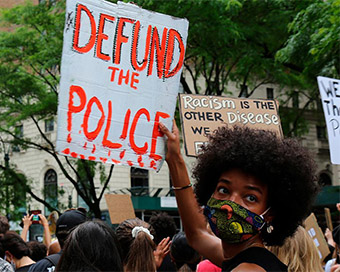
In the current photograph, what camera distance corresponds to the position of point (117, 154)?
337cm

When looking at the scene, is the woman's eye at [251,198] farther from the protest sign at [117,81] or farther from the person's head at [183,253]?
the person's head at [183,253]

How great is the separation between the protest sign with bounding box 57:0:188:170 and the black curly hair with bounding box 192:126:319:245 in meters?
0.68

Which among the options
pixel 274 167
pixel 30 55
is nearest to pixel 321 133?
pixel 30 55

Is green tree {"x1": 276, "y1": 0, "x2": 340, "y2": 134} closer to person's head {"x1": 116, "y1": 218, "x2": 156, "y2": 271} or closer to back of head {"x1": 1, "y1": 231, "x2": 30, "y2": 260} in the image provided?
back of head {"x1": 1, "y1": 231, "x2": 30, "y2": 260}

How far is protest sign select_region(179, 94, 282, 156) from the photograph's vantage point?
17.9ft

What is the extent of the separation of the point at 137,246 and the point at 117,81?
1.36m

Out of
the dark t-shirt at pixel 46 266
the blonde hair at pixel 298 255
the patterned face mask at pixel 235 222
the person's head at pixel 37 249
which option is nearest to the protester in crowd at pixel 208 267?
the blonde hair at pixel 298 255

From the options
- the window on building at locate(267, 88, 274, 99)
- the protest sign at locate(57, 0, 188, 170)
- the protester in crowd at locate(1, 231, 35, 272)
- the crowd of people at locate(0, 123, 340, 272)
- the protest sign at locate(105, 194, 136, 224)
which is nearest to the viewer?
the crowd of people at locate(0, 123, 340, 272)

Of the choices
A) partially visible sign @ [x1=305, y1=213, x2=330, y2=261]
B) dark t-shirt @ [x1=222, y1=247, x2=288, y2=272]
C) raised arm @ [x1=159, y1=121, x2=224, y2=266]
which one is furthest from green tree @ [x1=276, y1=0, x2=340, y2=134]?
dark t-shirt @ [x1=222, y1=247, x2=288, y2=272]

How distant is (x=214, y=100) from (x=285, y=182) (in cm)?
324

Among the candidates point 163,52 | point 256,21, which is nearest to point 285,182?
point 163,52

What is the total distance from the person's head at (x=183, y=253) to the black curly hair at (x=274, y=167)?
8.37ft

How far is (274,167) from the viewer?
2.60 meters

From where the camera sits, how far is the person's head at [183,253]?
5.30 meters
